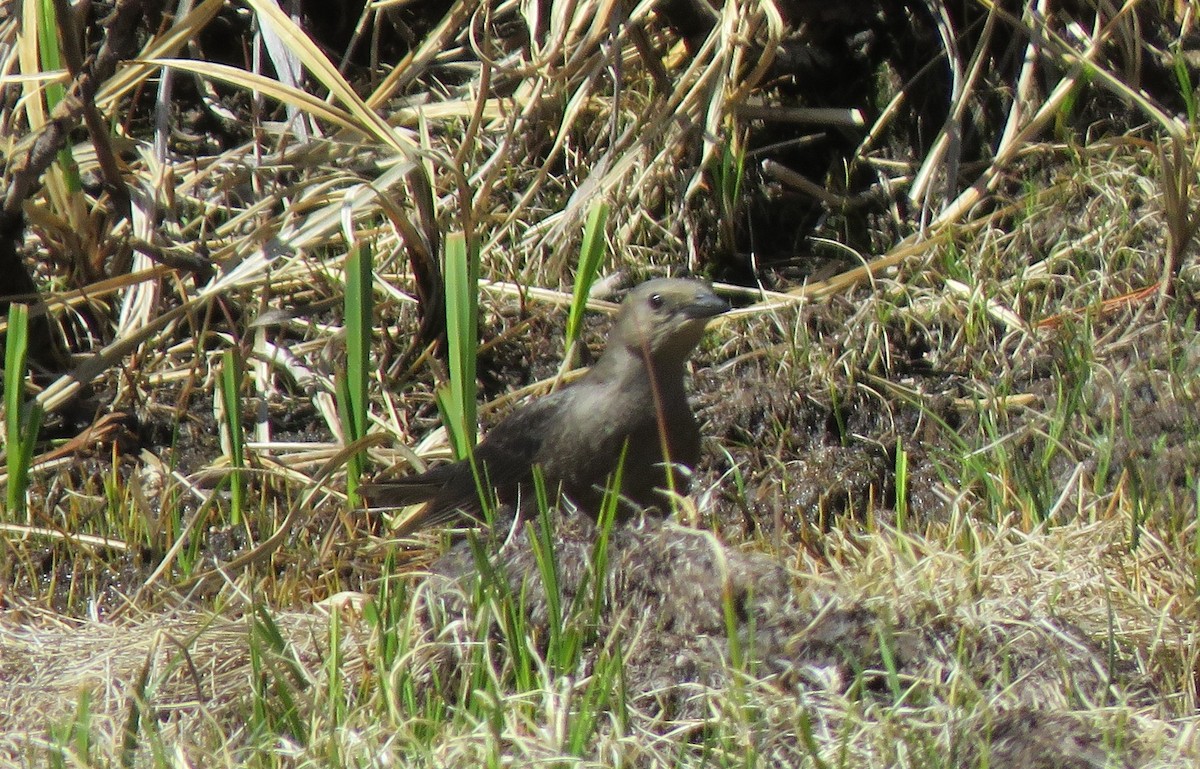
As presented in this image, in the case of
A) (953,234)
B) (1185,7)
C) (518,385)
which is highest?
(1185,7)

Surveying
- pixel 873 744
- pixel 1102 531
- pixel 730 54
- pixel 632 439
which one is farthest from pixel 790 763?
pixel 730 54

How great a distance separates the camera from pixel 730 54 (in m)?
5.14

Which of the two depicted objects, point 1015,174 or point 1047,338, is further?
point 1015,174

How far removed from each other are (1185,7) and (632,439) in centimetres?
240

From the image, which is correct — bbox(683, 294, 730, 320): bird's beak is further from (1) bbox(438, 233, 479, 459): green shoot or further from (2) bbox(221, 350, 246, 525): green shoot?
(2) bbox(221, 350, 246, 525): green shoot

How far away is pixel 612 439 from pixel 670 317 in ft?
1.18

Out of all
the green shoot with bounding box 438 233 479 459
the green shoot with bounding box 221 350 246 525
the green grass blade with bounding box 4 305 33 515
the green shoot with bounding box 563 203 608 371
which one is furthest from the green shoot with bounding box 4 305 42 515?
the green shoot with bounding box 563 203 608 371

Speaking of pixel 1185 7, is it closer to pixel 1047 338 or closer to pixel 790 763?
pixel 1047 338

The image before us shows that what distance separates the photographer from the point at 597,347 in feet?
16.8

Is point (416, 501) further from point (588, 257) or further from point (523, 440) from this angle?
point (588, 257)

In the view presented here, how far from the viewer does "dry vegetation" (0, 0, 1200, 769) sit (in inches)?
118

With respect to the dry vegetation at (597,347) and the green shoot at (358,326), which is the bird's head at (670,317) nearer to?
the dry vegetation at (597,347)

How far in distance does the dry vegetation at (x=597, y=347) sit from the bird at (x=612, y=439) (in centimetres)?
17

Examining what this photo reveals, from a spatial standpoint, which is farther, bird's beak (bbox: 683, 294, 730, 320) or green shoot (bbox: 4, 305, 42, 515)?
bird's beak (bbox: 683, 294, 730, 320)
